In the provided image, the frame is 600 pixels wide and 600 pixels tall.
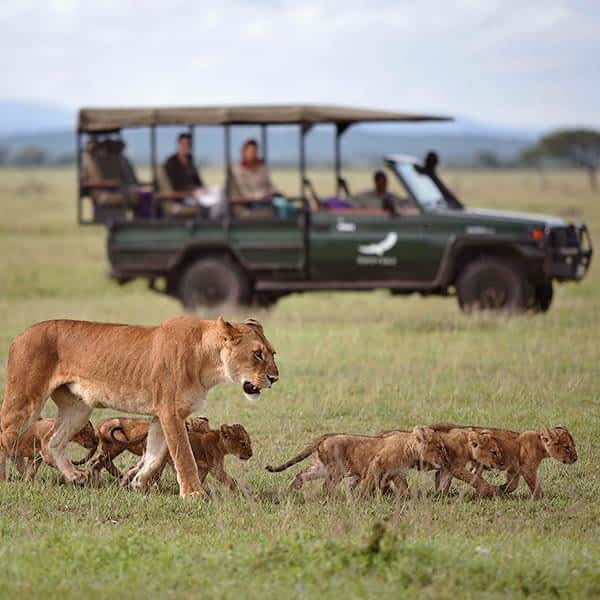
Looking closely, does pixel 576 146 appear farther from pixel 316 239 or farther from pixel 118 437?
pixel 118 437

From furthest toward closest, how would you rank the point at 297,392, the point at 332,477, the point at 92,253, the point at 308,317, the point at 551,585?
the point at 92,253
the point at 308,317
the point at 297,392
the point at 332,477
the point at 551,585

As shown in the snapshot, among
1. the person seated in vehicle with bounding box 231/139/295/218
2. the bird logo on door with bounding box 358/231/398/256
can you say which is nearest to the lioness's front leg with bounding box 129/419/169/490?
the bird logo on door with bounding box 358/231/398/256

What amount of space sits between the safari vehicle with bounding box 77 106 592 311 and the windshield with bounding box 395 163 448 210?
0.02m

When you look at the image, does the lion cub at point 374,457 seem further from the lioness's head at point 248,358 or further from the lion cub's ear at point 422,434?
the lioness's head at point 248,358

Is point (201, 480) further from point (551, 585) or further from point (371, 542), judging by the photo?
point (551, 585)

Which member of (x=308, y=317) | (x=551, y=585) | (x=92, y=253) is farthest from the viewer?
(x=92, y=253)

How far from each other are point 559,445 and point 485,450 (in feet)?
1.53

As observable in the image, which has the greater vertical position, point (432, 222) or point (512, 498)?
point (432, 222)

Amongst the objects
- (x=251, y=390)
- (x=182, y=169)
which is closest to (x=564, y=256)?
(x=182, y=169)

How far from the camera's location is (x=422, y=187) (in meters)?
18.1

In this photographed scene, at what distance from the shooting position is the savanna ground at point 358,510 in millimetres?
6406

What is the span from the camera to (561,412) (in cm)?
1134

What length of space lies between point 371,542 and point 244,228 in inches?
463

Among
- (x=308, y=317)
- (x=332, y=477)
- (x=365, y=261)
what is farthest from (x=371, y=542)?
(x=308, y=317)
